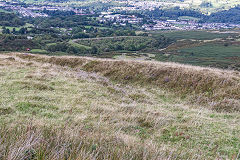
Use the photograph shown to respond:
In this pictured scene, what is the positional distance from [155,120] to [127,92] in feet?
17.9

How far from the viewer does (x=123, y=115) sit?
813 cm

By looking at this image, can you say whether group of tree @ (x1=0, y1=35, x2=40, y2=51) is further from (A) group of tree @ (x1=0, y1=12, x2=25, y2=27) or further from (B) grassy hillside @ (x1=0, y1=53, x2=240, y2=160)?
(B) grassy hillside @ (x1=0, y1=53, x2=240, y2=160)

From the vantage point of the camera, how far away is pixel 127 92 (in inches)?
518

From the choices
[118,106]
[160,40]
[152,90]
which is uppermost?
[118,106]

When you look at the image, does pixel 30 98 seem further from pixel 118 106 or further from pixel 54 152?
pixel 54 152

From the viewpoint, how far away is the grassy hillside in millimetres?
3453

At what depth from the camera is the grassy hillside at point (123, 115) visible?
3453 millimetres

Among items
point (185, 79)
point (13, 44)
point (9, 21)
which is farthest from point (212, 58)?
point (9, 21)

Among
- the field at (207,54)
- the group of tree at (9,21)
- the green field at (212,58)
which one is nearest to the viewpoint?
the green field at (212,58)

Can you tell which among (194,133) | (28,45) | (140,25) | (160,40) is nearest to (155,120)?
(194,133)

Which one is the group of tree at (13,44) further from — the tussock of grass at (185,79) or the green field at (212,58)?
the tussock of grass at (185,79)

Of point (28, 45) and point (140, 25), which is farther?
point (140, 25)

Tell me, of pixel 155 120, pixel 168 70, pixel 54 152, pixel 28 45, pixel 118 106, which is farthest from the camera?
pixel 28 45

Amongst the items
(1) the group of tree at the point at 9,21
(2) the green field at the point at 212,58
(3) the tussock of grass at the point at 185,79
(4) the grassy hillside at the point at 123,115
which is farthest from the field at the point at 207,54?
(1) the group of tree at the point at 9,21
